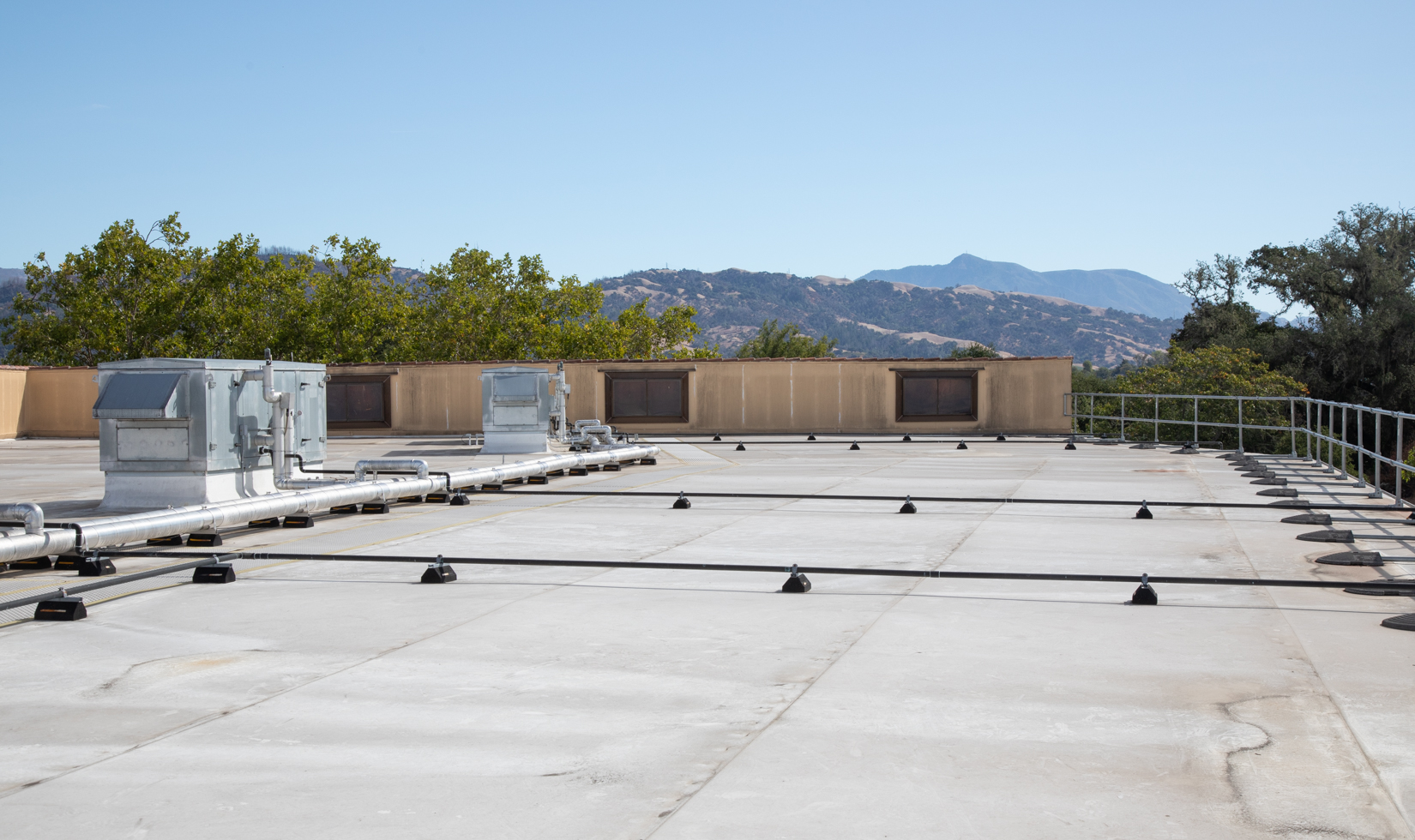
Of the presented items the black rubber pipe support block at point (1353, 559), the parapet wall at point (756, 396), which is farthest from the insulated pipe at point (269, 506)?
the parapet wall at point (756, 396)

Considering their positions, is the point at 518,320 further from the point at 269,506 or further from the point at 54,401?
the point at 269,506

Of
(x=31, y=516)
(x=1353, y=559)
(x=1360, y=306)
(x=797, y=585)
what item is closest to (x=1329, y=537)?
(x=1353, y=559)

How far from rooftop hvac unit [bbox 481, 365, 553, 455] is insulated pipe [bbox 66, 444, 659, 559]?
6.25 metres

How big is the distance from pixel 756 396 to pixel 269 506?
2666 cm

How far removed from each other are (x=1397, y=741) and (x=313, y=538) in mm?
10464

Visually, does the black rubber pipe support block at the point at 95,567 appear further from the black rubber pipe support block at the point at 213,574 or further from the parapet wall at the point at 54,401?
the parapet wall at the point at 54,401

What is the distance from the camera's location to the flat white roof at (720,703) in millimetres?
4324

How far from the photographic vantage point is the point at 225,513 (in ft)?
39.4

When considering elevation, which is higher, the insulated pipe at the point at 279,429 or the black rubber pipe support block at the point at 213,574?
the insulated pipe at the point at 279,429

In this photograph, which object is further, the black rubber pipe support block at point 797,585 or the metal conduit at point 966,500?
the metal conduit at point 966,500

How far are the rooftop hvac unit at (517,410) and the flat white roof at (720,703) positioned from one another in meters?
14.6

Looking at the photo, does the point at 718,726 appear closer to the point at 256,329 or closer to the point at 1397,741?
the point at 1397,741

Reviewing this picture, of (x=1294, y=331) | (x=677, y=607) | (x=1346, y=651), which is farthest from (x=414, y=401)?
(x=1294, y=331)

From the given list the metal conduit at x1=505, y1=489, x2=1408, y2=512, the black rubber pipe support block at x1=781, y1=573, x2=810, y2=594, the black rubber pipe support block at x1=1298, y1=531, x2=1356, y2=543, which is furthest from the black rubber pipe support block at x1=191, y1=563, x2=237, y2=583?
the black rubber pipe support block at x1=1298, y1=531, x2=1356, y2=543
